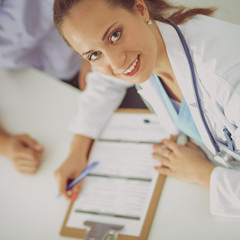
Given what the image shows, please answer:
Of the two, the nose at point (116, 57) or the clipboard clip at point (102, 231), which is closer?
the nose at point (116, 57)

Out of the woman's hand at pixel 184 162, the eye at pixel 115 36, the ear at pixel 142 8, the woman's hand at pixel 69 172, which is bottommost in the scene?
the woman's hand at pixel 69 172

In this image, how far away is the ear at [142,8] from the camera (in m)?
0.73

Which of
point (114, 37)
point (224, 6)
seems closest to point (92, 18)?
point (114, 37)

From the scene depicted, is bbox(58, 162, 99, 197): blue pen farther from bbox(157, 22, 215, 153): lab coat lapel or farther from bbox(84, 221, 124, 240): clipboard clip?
bbox(157, 22, 215, 153): lab coat lapel

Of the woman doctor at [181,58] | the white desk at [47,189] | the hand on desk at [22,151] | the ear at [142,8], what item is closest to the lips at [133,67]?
the woman doctor at [181,58]

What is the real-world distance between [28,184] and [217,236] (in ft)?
1.91

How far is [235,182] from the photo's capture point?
0.75m

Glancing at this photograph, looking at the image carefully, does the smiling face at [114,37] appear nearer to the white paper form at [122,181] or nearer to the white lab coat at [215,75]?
the white lab coat at [215,75]

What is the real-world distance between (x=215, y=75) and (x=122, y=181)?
397mm

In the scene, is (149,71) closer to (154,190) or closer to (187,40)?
(187,40)

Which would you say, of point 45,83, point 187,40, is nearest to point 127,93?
point 45,83

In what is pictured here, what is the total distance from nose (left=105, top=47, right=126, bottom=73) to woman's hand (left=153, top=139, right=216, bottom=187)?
11.7 inches

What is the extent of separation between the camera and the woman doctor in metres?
0.67

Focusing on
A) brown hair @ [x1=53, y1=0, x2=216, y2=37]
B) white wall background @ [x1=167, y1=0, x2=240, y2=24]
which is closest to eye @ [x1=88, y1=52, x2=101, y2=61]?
brown hair @ [x1=53, y1=0, x2=216, y2=37]
